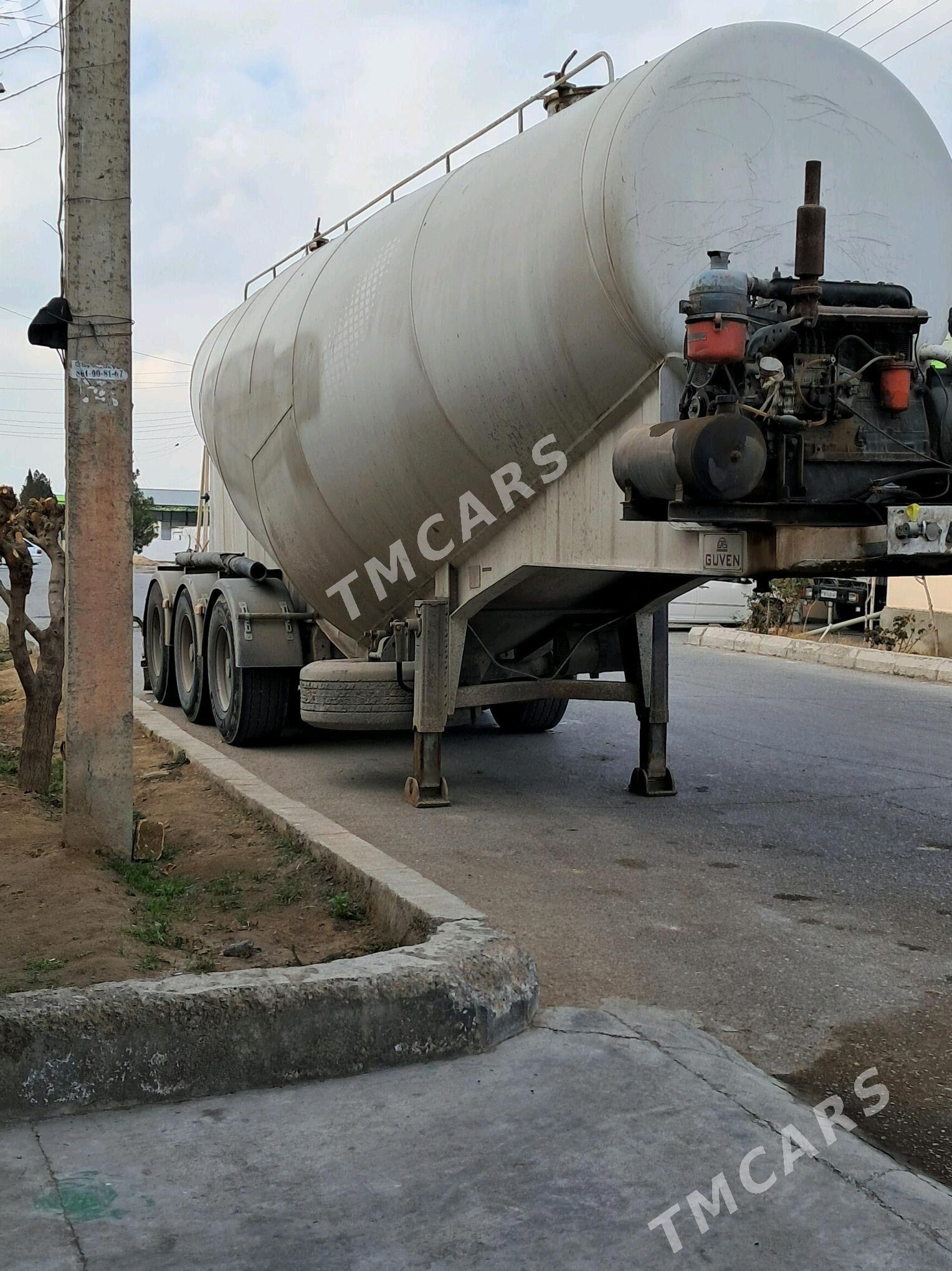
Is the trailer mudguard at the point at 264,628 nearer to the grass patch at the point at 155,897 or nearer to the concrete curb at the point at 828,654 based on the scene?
the grass patch at the point at 155,897

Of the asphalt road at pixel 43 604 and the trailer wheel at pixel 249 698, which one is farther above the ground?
the asphalt road at pixel 43 604

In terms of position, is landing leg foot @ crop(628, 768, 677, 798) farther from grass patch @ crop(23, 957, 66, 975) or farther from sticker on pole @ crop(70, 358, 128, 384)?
grass patch @ crop(23, 957, 66, 975)

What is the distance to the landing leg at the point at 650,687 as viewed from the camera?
823cm

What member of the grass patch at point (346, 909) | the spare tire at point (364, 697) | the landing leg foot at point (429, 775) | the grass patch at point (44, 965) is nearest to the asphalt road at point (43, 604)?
the spare tire at point (364, 697)

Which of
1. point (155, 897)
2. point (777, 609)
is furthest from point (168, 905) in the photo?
point (777, 609)

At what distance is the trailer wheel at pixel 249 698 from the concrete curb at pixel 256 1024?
586cm

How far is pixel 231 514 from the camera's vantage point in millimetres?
11484

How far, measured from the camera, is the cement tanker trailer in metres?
5.05

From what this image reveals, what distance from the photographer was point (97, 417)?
238 inches

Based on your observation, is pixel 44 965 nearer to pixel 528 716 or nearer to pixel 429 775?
pixel 429 775

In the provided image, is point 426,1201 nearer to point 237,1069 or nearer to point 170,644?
point 237,1069

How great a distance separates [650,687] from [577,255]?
3.00m

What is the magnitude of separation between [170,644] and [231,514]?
1486mm

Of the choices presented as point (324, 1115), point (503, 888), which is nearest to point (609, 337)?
point (503, 888)
